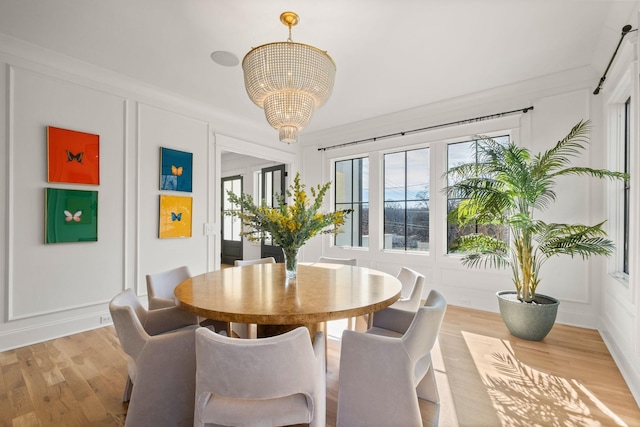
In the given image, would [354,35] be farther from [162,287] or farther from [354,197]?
[354,197]

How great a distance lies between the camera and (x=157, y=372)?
4.63 feet

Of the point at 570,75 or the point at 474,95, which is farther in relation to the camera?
the point at 474,95

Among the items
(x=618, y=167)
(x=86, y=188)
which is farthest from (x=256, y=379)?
(x=618, y=167)

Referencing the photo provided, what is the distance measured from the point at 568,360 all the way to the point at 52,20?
5130 millimetres

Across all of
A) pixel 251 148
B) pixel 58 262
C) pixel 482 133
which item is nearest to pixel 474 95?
pixel 482 133

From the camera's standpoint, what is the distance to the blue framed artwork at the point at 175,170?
3717 mm

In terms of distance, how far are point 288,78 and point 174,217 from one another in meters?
2.74

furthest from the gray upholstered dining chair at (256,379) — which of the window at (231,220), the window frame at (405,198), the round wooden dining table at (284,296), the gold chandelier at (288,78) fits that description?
the window at (231,220)

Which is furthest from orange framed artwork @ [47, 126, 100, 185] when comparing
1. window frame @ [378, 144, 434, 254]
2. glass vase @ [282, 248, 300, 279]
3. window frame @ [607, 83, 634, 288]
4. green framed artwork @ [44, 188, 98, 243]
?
window frame @ [607, 83, 634, 288]

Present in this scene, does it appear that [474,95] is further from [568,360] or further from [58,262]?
[58,262]

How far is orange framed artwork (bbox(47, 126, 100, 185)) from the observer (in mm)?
2863

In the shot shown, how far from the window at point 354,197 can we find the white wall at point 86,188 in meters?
2.29

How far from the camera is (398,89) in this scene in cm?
365

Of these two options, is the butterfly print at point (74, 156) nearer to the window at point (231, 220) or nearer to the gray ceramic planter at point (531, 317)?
the window at point (231, 220)
